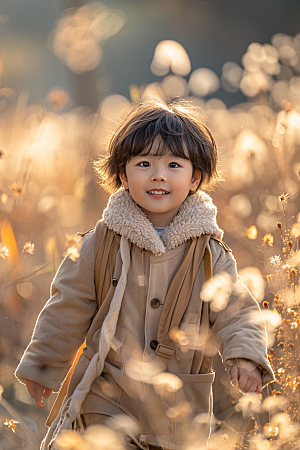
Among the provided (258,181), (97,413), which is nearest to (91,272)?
(97,413)

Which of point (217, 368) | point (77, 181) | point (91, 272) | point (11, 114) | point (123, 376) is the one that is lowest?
point (217, 368)

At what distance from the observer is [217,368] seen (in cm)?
229

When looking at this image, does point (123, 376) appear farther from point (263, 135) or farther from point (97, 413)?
point (263, 135)

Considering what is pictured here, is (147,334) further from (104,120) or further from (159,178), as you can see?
(104,120)

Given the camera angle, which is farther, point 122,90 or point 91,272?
point 122,90

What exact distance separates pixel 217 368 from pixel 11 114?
1766 mm

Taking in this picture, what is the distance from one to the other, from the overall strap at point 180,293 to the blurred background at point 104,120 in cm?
26

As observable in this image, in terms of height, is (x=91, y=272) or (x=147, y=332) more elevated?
(x=91, y=272)

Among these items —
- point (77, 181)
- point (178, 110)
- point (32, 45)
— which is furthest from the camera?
point (32, 45)

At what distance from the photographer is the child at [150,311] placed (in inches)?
52.7

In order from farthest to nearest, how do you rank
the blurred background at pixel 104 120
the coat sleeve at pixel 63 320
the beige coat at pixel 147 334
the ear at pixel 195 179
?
Result: 1. the blurred background at pixel 104 120
2. the ear at pixel 195 179
3. the coat sleeve at pixel 63 320
4. the beige coat at pixel 147 334

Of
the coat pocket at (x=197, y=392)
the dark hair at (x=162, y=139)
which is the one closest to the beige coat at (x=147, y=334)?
the coat pocket at (x=197, y=392)

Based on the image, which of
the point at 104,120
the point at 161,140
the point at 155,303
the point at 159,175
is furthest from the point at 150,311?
the point at 104,120

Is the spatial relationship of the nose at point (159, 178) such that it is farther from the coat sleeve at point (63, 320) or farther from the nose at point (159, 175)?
the coat sleeve at point (63, 320)
